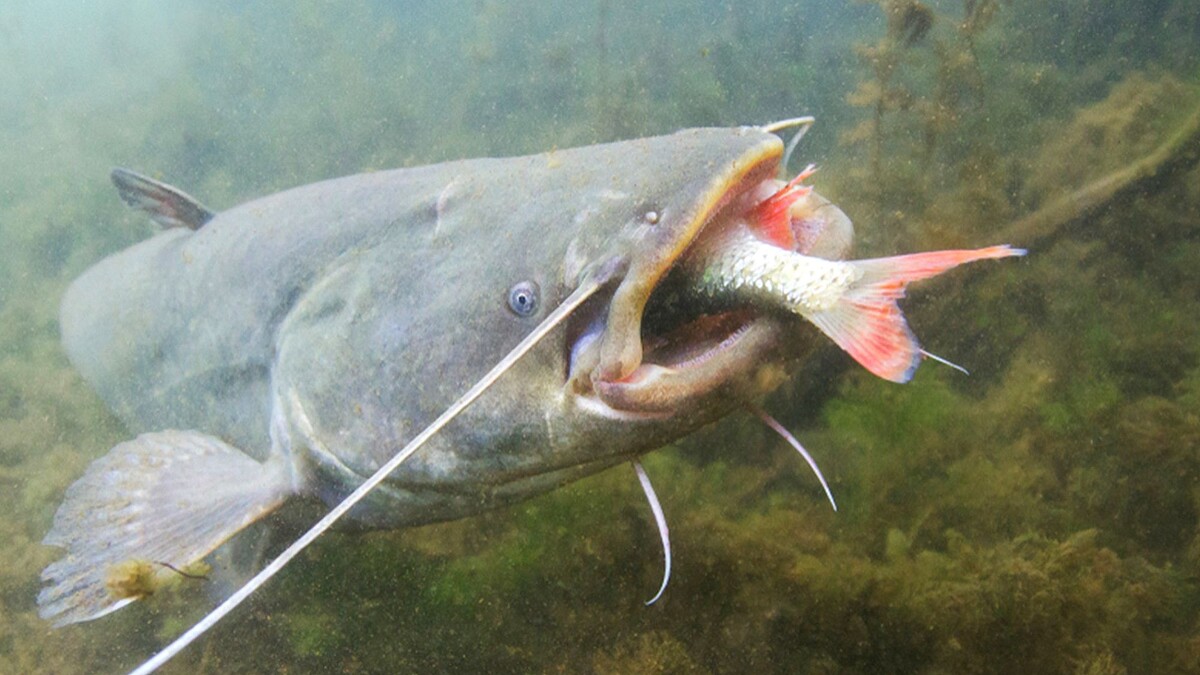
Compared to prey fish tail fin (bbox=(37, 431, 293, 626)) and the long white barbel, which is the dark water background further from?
the long white barbel

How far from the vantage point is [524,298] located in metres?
1.67

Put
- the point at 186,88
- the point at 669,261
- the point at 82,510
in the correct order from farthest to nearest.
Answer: the point at 186,88 → the point at 82,510 → the point at 669,261

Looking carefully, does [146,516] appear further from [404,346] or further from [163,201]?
[163,201]

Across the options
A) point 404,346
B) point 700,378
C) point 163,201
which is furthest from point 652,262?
point 163,201

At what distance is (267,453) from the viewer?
8.70 feet

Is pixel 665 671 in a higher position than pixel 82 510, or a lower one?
lower

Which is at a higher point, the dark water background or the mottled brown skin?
the mottled brown skin

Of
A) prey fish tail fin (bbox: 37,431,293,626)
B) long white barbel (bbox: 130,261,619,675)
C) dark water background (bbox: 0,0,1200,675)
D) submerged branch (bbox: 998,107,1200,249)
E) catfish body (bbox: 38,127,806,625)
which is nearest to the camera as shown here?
long white barbel (bbox: 130,261,619,675)

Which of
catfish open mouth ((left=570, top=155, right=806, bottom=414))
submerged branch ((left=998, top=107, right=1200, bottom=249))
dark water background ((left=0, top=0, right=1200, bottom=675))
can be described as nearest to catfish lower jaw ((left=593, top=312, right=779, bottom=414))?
catfish open mouth ((left=570, top=155, right=806, bottom=414))

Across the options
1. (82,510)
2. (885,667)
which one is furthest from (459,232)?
(885,667)

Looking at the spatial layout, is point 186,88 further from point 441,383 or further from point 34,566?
point 441,383

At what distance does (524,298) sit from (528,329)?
72 mm

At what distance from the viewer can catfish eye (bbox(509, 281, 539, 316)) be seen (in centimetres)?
165

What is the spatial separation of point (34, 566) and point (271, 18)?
22005 mm
